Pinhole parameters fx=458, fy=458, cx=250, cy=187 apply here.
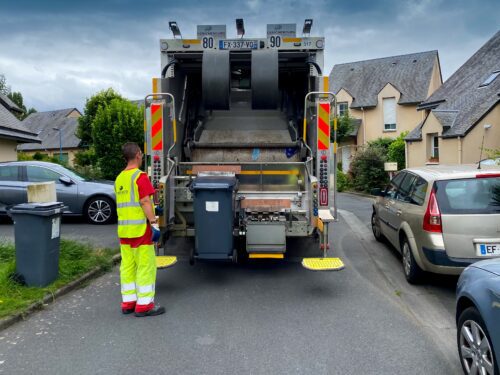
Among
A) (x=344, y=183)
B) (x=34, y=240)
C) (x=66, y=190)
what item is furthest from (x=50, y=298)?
(x=344, y=183)

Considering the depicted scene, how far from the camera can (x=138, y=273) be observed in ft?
15.4

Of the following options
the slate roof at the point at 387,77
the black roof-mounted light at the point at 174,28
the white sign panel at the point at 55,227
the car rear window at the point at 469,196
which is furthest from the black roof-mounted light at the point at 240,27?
the slate roof at the point at 387,77

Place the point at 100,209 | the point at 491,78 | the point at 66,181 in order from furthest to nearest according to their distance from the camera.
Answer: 1. the point at 491,78
2. the point at 66,181
3. the point at 100,209

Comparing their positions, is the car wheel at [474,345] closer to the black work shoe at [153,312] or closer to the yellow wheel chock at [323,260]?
the yellow wheel chock at [323,260]

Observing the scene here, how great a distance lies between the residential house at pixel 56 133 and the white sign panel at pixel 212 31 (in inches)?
1440

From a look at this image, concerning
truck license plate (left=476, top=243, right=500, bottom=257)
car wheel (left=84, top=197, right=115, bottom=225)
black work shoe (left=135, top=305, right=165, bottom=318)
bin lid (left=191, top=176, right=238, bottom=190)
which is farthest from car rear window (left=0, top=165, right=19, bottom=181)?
truck license plate (left=476, top=243, right=500, bottom=257)

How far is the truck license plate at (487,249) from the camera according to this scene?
16.1ft

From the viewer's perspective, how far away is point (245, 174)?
6.43 meters

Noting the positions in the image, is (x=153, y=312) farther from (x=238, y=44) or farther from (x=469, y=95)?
(x=469, y=95)

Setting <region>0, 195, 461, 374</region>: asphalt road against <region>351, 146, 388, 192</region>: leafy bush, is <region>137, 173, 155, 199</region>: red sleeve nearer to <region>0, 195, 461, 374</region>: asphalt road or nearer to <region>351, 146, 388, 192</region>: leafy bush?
<region>0, 195, 461, 374</region>: asphalt road

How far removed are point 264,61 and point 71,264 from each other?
3713 mm

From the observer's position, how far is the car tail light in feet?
16.7

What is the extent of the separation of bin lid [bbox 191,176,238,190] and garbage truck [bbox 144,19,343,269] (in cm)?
1

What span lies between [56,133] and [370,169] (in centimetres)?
3517
